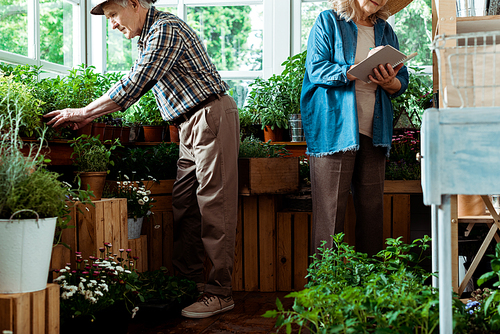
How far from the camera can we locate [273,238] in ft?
9.24

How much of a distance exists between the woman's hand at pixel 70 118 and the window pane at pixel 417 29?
2674 mm

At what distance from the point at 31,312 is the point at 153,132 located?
206 cm

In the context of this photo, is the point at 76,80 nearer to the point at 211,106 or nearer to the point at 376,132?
the point at 211,106

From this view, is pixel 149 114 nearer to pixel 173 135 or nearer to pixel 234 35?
pixel 173 135

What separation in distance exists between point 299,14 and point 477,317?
120 inches

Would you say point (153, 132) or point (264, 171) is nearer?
A: point (264, 171)

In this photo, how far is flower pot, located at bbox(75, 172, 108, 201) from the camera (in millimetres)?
2189

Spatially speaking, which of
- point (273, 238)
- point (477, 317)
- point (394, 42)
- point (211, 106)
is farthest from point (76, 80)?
point (477, 317)

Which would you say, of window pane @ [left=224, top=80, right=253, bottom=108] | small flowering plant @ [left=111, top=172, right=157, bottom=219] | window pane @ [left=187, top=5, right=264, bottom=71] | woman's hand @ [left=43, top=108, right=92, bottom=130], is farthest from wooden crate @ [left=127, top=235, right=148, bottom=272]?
window pane @ [left=187, top=5, right=264, bottom=71]

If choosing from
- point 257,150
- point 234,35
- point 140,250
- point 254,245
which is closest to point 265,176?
point 257,150

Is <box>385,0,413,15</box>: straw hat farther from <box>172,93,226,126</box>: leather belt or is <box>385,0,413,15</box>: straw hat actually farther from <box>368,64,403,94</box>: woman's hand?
<box>172,93,226,126</box>: leather belt

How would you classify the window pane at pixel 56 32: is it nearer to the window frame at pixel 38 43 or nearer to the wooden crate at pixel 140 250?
the window frame at pixel 38 43

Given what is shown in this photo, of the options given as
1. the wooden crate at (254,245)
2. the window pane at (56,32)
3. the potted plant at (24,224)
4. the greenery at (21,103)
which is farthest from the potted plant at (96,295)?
the window pane at (56,32)

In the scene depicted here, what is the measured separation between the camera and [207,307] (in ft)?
7.47
